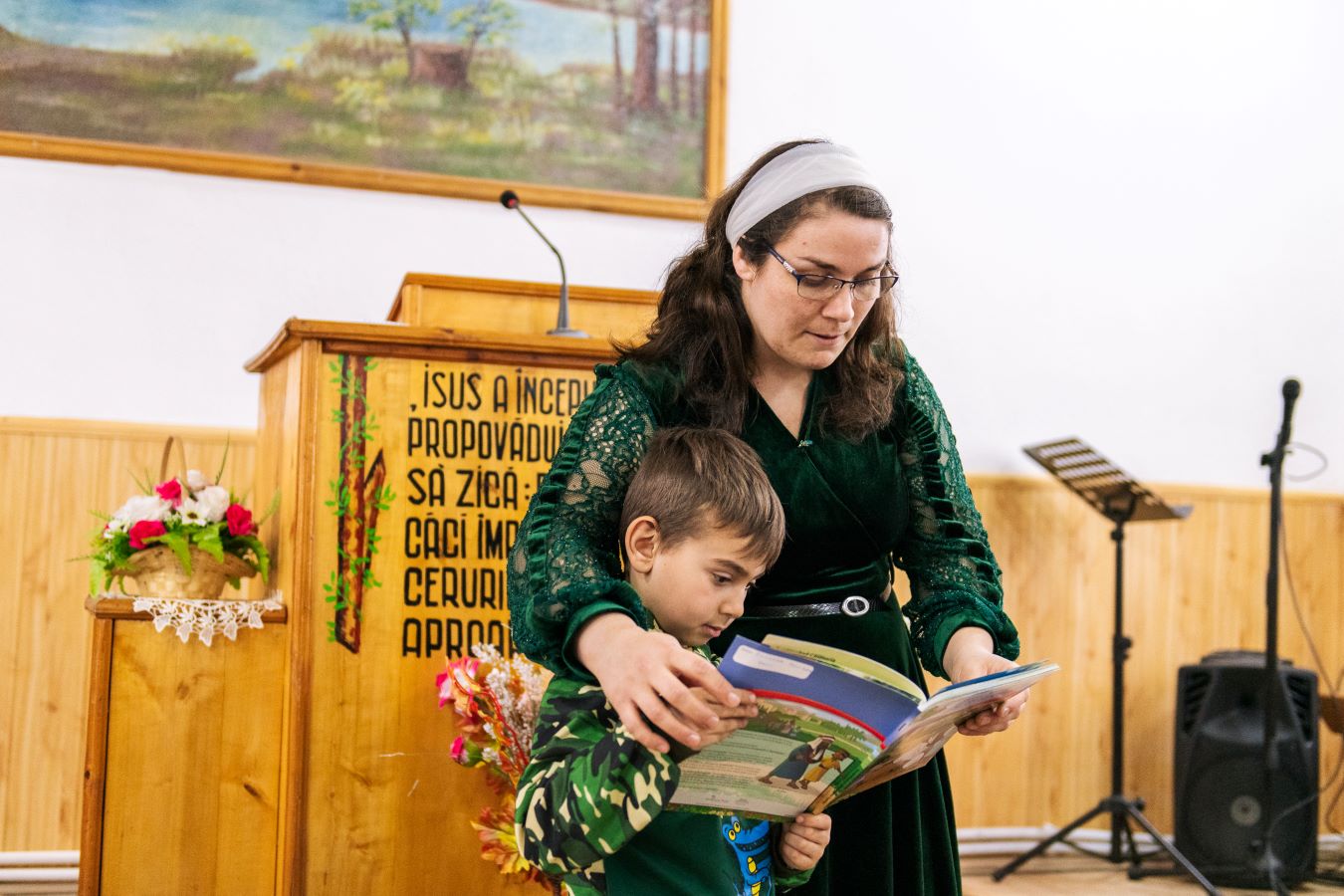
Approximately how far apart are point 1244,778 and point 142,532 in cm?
326

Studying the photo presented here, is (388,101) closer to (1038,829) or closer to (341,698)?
(341,698)

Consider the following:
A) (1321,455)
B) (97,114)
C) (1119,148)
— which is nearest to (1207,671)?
(1321,455)

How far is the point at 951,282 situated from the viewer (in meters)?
4.50

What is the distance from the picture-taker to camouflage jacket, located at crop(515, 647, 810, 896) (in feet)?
3.75

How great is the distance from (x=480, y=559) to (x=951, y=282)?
2.46m

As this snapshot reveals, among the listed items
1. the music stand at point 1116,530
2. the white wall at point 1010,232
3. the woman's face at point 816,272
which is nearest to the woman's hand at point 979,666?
the woman's face at point 816,272

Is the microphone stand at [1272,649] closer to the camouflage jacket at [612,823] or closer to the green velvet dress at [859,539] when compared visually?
the green velvet dress at [859,539]

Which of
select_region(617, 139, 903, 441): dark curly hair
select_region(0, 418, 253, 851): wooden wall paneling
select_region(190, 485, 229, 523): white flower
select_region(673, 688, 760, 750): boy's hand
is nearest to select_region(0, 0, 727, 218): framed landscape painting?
select_region(0, 418, 253, 851): wooden wall paneling

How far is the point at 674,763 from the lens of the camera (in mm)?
1148

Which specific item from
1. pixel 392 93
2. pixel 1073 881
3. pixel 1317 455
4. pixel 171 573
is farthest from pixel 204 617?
pixel 1317 455

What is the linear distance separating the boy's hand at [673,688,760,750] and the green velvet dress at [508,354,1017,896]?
0.31 metres

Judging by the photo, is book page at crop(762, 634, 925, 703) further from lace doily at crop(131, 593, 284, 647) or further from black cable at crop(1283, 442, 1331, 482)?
black cable at crop(1283, 442, 1331, 482)

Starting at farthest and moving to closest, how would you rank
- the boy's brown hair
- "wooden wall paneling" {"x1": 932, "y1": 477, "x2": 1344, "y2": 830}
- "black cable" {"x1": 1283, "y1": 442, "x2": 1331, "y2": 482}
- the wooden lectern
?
1. "black cable" {"x1": 1283, "y1": 442, "x2": 1331, "y2": 482}
2. "wooden wall paneling" {"x1": 932, "y1": 477, "x2": 1344, "y2": 830}
3. the wooden lectern
4. the boy's brown hair

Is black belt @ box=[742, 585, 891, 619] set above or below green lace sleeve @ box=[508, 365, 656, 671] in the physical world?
below
